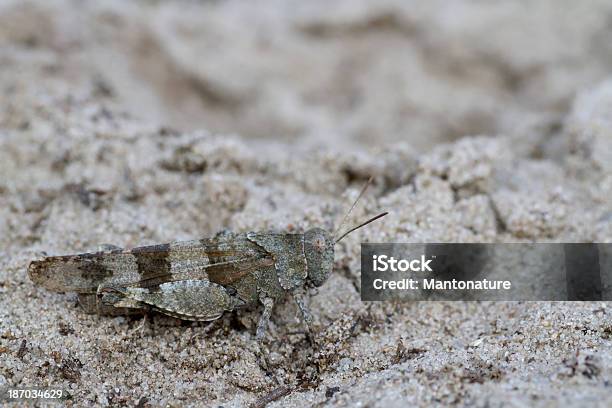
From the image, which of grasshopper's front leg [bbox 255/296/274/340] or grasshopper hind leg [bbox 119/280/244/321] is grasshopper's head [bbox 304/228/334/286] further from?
grasshopper hind leg [bbox 119/280/244/321]

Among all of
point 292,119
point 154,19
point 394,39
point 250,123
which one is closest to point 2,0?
point 154,19

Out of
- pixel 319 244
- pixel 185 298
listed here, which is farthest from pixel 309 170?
pixel 185 298

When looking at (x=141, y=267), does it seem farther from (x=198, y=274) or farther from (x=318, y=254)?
(x=318, y=254)

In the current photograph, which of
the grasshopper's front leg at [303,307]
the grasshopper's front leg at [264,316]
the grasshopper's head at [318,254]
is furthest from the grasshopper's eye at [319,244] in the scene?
the grasshopper's front leg at [264,316]

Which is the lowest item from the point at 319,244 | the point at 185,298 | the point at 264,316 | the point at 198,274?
the point at 264,316

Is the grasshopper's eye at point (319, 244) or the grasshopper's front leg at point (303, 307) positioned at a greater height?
the grasshopper's eye at point (319, 244)

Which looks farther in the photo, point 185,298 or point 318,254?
point 318,254

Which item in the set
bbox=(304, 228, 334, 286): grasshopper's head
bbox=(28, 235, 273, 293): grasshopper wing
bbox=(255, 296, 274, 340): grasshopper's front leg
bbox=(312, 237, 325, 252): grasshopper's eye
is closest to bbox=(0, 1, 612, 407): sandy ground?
bbox=(255, 296, 274, 340): grasshopper's front leg

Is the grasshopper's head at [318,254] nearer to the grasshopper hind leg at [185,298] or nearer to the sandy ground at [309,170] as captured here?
the sandy ground at [309,170]
